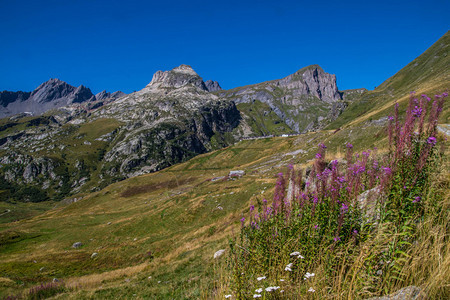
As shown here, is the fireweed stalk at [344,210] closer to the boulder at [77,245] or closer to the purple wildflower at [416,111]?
the purple wildflower at [416,111]

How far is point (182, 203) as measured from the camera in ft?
143

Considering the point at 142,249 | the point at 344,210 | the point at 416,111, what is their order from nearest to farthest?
the point at 344,210 < the point at 416,111 < the point at 142,249

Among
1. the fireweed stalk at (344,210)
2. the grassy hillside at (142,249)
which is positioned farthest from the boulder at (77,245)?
the fireweed stalk at (344,210)

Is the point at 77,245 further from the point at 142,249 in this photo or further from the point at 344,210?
the point at 344,210

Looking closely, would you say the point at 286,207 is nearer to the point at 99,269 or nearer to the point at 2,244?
the point at 99,269

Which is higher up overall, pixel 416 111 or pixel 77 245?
pixel 416 111

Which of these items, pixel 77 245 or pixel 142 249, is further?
pixel 77 245

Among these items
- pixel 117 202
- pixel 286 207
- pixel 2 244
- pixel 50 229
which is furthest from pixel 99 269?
pixel 117 202

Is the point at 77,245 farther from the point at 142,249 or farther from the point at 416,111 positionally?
the point at 416,111

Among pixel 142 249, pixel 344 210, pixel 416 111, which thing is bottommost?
pixel 142 249

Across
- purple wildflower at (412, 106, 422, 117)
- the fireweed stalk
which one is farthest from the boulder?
purple wildflower at (412, 106, 422, 117)

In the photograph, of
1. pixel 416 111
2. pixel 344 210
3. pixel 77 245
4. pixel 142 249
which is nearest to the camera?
pixel 344 210

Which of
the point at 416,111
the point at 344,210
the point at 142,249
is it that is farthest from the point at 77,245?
the point at 416,111

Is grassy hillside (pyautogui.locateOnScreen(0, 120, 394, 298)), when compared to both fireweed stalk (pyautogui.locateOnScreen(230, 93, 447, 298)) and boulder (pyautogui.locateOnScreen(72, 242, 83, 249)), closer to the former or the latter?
boulder (pyautogui.locateOnScreen(72, 242, 83, 249))
